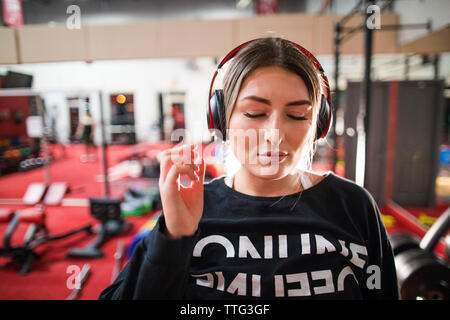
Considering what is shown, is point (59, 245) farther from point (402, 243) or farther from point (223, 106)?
point (402, 243)

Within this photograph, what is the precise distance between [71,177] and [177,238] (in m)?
6.79

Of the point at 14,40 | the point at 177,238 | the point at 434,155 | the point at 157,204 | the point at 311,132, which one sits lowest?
the point at 157,204

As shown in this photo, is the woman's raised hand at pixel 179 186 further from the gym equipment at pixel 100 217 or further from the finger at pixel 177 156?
the gym equipment at pixel 100 217

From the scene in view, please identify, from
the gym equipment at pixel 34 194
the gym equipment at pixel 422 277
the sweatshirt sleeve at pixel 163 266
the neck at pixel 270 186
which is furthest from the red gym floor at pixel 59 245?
the gym equipment at pixel 422 277

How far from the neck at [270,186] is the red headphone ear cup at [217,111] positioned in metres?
0.17

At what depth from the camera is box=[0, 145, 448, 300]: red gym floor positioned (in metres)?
0.93

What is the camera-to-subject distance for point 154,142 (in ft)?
34.9

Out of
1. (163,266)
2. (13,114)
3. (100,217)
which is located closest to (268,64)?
(163,266)

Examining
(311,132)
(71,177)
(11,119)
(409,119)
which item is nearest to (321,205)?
(311,132)

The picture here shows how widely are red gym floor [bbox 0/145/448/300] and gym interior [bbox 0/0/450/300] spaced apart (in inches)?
0.7

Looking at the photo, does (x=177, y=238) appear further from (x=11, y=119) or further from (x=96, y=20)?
(x=11, y=119)

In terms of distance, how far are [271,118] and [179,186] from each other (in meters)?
0.27

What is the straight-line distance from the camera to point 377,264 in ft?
2.25

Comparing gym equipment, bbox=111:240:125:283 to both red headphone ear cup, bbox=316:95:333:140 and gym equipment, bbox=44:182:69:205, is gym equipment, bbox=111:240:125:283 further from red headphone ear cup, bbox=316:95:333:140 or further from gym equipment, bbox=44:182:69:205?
red headphone ear cup, bbox=316:95:333:140
